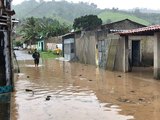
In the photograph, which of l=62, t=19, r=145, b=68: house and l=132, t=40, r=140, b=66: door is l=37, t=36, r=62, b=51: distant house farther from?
l=132, t=40, r=140, b=66: door

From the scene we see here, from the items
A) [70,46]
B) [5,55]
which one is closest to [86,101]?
[5,55]

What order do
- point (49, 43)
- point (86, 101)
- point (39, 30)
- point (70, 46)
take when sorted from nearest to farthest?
point (86, 101) < point (70, 46) < point (49, 43) < point (39, 30)

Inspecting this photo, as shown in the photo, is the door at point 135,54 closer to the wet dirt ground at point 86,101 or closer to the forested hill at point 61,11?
the wet dirt ground at point 86,101

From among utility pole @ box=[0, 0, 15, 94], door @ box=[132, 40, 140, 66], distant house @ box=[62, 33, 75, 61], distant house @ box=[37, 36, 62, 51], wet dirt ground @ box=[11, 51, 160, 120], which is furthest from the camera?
distant house @ box=[37, 36, 62, 51]

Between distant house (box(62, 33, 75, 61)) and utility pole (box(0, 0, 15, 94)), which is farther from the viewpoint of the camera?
distant house (box(62, 33, 75, 61))

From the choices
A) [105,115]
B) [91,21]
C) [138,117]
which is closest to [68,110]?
[105,115]

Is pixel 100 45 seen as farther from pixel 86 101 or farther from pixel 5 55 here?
pixel 86 101

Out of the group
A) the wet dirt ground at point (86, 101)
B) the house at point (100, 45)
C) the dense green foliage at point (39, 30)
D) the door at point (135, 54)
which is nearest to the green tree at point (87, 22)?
the dense green foliage at point (39, 30)

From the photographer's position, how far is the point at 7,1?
49.5ft

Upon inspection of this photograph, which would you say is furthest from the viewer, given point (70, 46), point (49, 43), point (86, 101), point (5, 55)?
point (49, 43)

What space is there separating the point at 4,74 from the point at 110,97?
435 centimetres

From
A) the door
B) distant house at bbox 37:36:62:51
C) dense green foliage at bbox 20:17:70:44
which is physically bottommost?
the door

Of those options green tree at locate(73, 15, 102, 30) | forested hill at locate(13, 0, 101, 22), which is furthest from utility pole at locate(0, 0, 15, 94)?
forested hill at locate(13, 0, 101, 22)

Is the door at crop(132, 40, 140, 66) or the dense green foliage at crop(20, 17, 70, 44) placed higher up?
the dense green foliage at crop(20, 17, 70, 44)
